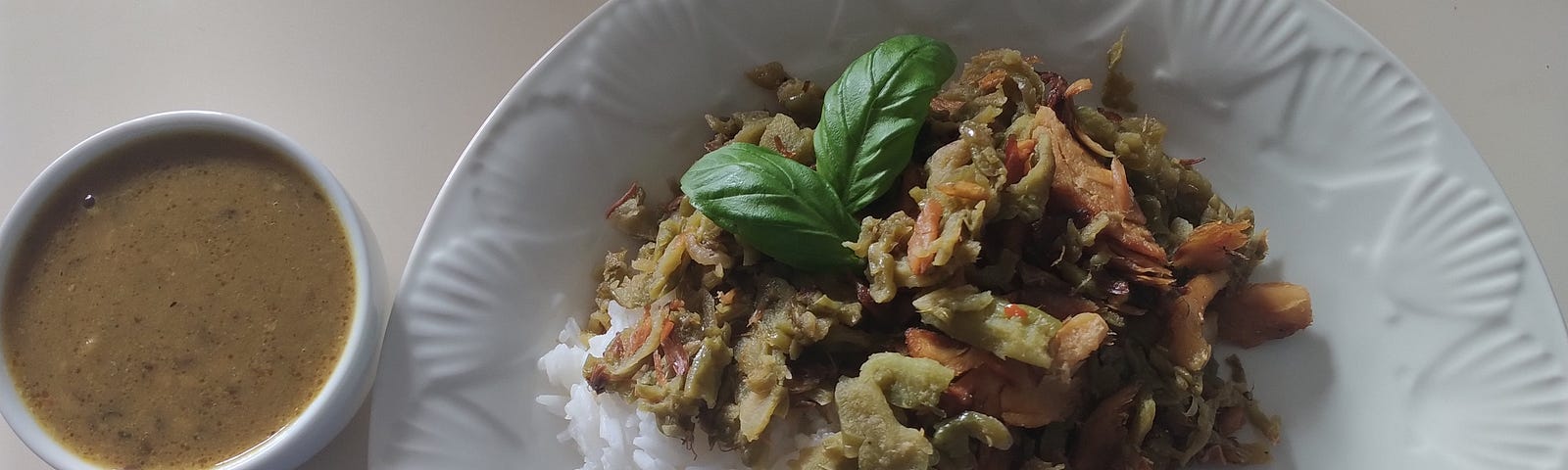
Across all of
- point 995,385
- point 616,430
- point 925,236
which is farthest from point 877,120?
point 616,430

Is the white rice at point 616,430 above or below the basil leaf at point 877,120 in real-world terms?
below

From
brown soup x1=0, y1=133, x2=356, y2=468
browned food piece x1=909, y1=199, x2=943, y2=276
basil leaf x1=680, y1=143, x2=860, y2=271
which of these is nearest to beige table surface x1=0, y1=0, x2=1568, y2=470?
brown soup x1=0, y1=133, x2=356, y2=468

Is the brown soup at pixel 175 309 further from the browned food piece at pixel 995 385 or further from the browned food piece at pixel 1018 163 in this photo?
the browned food piece at pixel 1018 163

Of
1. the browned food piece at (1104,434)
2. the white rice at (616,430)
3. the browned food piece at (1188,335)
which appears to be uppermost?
the browned food piece at (1188,335)

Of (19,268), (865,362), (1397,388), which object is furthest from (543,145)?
(1397,388)

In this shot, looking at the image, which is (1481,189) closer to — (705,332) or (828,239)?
(828,239)

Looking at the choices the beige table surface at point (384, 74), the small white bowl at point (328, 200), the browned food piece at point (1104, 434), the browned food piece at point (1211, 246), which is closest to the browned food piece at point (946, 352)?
the browned food piece at point (1104, 434)

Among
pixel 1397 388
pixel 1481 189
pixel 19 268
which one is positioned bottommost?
pixel 19 268
